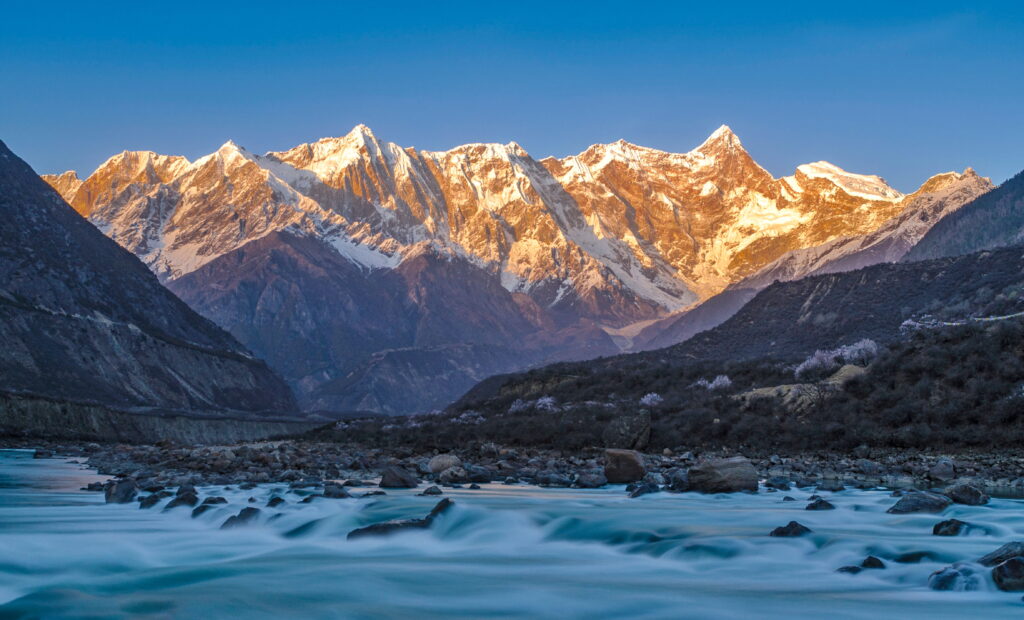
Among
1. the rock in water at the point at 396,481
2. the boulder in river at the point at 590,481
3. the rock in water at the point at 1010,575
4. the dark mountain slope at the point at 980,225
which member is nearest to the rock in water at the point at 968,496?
the rock in water at the point at 1010,575

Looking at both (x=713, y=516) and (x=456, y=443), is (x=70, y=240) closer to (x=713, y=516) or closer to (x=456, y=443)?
(x=456, y=443)

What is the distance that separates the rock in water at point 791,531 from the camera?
14.3 meters

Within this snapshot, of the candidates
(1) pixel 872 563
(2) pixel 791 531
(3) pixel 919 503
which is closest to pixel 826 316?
(3) pixel 919 503

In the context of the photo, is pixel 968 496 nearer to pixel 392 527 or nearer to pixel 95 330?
pixel 392 527

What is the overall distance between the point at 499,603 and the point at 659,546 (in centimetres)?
446

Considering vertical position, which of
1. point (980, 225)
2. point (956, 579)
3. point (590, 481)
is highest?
point (980, 225)

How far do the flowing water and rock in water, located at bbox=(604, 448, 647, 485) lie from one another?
5366 mm

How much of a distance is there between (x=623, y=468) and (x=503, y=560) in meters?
12.8

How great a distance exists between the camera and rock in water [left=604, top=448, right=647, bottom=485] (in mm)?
26312

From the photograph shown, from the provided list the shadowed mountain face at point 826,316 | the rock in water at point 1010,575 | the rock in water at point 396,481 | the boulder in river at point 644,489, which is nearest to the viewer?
the rock in water at point 1010,575

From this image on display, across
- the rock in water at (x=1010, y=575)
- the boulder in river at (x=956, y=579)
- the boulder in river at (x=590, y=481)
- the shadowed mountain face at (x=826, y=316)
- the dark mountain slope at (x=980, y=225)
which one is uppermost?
the dark mountain slope at (x=980, y=225)

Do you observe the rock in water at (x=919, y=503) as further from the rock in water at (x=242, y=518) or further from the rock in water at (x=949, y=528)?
the rock in water at (x=242, y=518)

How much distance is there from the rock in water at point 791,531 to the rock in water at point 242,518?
9.81m

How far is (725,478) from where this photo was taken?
22266 millimetres
